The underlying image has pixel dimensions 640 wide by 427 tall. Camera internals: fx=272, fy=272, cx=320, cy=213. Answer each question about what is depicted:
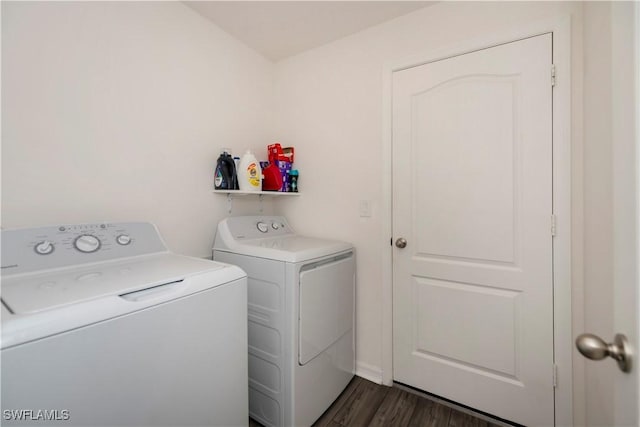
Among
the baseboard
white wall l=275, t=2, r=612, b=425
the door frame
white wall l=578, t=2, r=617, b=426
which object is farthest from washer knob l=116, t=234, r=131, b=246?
the door frame

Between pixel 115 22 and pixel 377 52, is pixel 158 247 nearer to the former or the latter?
pixel 115 22

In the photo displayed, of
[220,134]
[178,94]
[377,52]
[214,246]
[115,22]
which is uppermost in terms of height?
[377,52]

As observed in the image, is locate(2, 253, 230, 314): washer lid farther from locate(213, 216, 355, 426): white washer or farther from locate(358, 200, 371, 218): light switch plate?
locate(358, 200, 371, 218): light switch plate

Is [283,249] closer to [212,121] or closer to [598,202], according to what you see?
[212,121]

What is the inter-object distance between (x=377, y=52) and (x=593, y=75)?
118 cm

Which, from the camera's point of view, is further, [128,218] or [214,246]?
[214,246]

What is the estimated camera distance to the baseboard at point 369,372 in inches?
74.0

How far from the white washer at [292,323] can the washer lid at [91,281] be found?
368 mm

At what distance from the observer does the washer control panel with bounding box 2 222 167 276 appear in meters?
1.00

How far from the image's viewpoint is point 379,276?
6.18ft

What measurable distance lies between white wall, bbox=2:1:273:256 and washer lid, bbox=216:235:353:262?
0.35 metres

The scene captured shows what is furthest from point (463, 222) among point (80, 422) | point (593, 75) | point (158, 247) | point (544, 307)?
point (80, 422)

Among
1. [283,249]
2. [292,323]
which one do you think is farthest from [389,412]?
[283,249]

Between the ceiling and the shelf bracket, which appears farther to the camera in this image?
the shelf bracket
